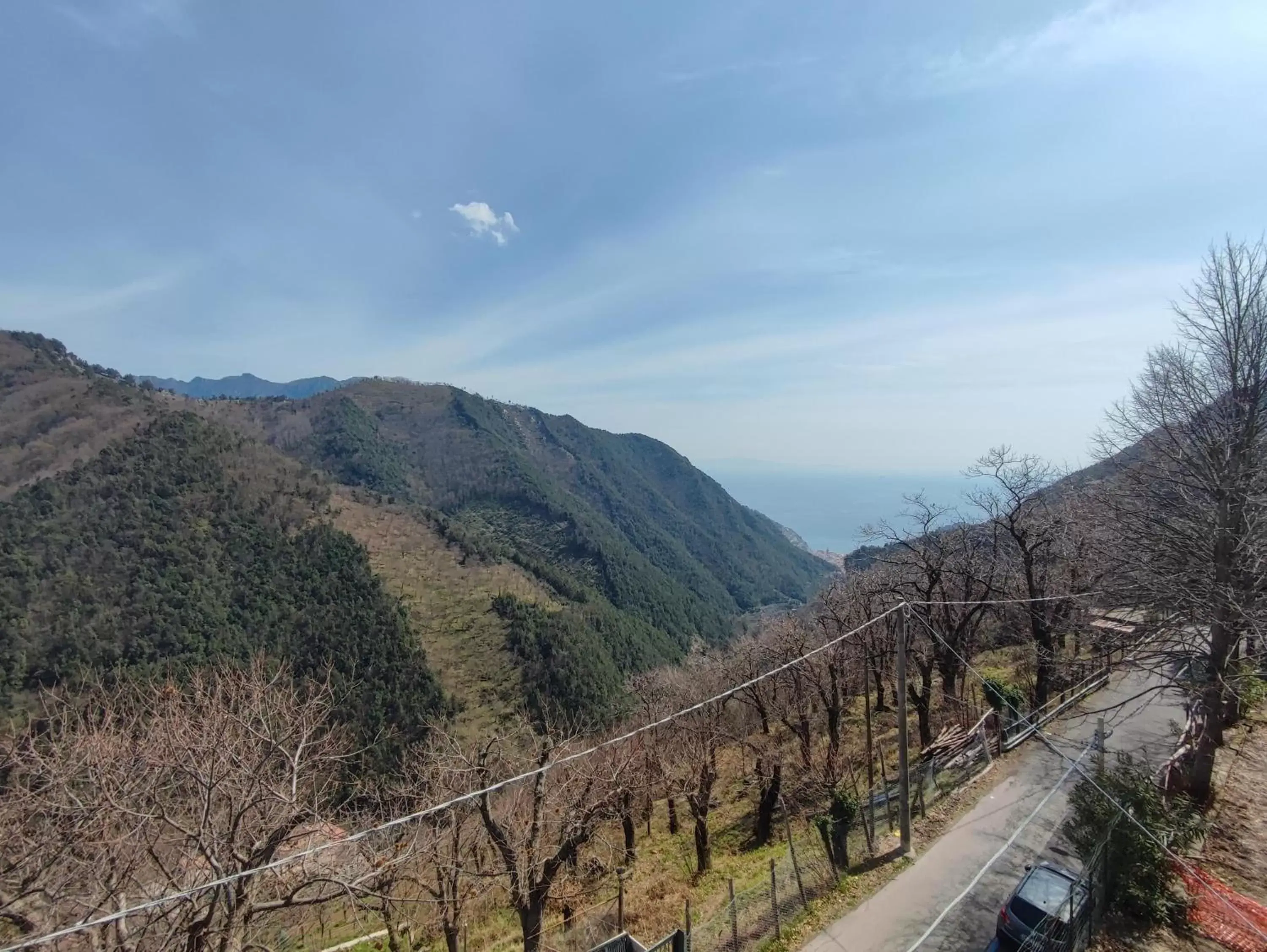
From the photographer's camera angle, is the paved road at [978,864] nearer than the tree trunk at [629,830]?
Yes

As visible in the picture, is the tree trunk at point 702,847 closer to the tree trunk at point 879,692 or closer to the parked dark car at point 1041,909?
the tree trunk at point 879,692

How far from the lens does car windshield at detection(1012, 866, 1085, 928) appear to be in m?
10.2

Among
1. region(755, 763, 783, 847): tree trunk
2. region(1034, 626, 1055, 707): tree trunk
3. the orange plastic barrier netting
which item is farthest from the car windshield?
region(755, 763, 783, 847): tree trunk

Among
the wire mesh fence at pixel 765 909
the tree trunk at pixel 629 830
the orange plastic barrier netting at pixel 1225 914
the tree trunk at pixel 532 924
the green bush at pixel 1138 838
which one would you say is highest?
the green bush at pixel 1138 838

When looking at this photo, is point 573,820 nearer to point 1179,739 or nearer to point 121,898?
point 121,898

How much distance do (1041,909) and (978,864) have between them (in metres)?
3.54

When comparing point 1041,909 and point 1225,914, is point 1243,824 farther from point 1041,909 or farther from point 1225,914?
point 1041,909

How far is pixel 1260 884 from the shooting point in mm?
10906

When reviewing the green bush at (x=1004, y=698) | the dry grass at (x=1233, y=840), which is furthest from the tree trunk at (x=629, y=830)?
the dry grass at (x=1233, y=840)

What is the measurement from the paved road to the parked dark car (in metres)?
1.19

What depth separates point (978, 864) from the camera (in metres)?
13.5

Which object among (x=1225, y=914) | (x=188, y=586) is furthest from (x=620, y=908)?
(x=188, y=586)

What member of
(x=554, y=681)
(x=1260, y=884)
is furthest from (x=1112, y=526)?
(x=554, y=681)

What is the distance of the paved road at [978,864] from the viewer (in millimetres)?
11672
